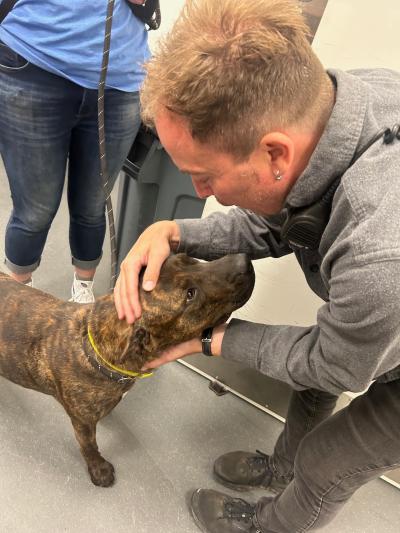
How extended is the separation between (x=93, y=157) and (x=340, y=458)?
149cm

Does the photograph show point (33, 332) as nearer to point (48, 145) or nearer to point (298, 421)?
point (48, 145)

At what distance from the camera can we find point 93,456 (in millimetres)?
1796

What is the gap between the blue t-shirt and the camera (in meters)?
1.45

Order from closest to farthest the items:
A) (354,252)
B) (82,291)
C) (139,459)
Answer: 1. (354,252)
2. (139,459)
3. (82,291)

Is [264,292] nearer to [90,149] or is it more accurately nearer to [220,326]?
[220,326]

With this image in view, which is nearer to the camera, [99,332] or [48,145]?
[99,332]

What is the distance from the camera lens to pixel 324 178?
92 centimetres

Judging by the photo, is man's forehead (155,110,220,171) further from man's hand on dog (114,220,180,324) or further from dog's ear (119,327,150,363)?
dog's ear (119,327,150,363)

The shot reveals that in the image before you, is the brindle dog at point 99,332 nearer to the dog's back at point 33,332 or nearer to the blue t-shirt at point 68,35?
the dog's back at point 33,332

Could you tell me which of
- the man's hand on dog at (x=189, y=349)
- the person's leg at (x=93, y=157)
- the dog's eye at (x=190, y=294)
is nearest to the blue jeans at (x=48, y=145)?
the person's leg at (x=93, y=157)

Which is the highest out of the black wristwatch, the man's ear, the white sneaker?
the man's ear

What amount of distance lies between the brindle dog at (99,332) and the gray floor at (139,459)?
137 mm

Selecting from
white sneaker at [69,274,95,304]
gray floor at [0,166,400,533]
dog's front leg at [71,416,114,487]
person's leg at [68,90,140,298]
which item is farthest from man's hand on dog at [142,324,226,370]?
white sneaker at [69,274,95,304]

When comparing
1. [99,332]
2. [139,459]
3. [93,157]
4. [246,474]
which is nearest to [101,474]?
[139,459]
